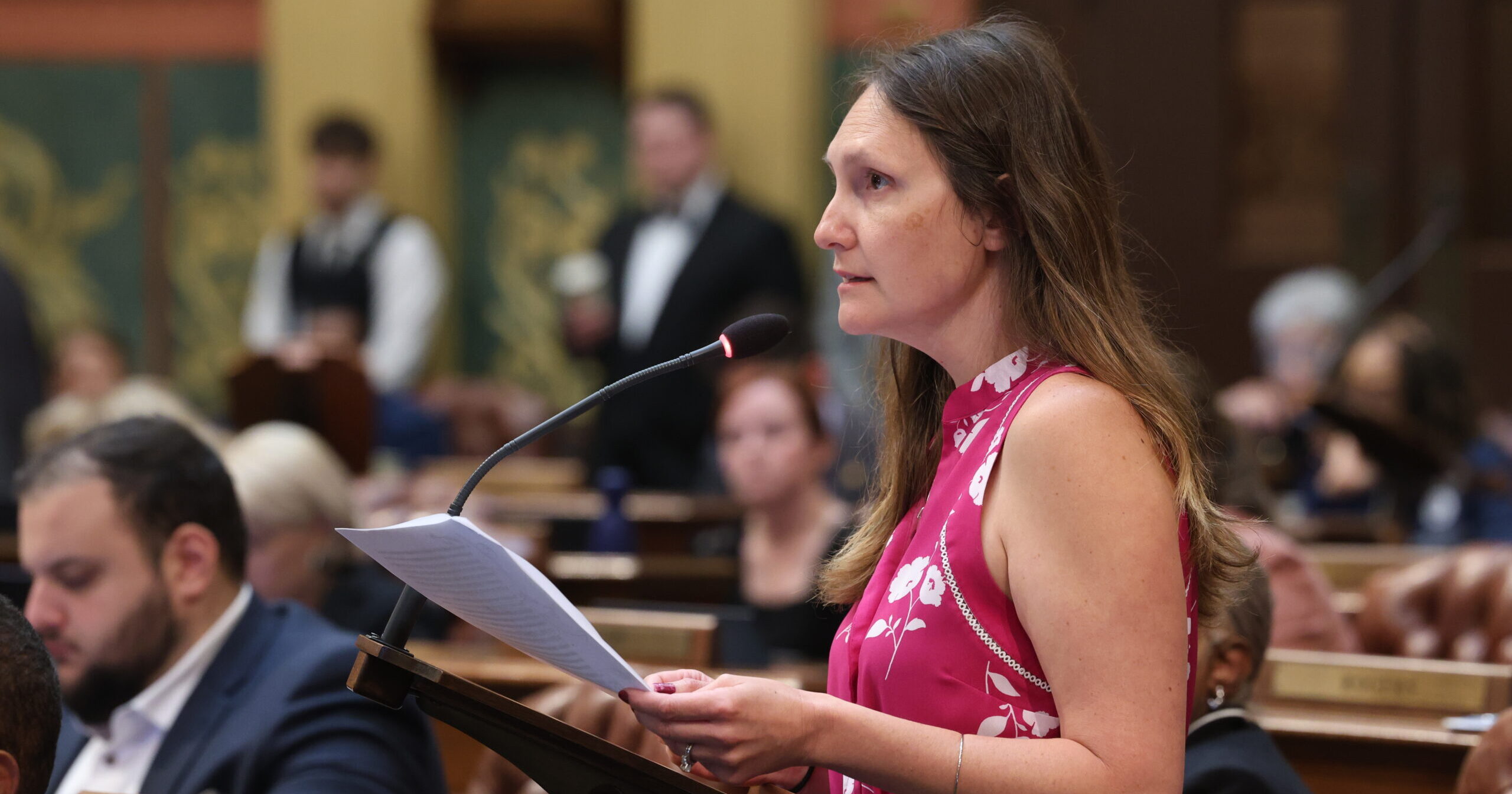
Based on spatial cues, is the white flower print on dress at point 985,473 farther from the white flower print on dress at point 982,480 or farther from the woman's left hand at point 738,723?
the woman's left hand at point 738,723

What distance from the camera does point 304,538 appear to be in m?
3.04

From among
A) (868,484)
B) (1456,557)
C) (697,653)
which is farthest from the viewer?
Answer: (1456,557)

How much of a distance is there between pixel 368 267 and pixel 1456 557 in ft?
14.7

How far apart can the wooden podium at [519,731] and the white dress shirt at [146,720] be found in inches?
34.1

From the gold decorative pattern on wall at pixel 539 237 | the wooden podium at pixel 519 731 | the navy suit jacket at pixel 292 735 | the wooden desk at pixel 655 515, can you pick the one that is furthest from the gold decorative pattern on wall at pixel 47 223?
the wooden podium at pixel 519 731

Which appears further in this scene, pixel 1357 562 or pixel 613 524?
pixel 613 524

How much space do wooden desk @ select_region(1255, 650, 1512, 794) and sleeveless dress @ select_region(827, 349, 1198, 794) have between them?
1.02 meters

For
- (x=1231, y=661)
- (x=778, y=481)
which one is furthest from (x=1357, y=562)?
(x=1231, y=661)

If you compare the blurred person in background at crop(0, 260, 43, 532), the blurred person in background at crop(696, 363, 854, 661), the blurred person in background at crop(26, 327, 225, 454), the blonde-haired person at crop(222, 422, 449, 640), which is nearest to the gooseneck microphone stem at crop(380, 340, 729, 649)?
the blurred person in background at crop(26, 327, 225, 454)

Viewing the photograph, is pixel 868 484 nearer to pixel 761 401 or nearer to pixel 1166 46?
pixel 761 401

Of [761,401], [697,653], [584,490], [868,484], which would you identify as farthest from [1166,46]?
[868,484]

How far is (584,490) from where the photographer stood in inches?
204

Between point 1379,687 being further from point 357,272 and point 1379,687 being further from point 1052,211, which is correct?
point 357,272

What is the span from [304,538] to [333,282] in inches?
138
